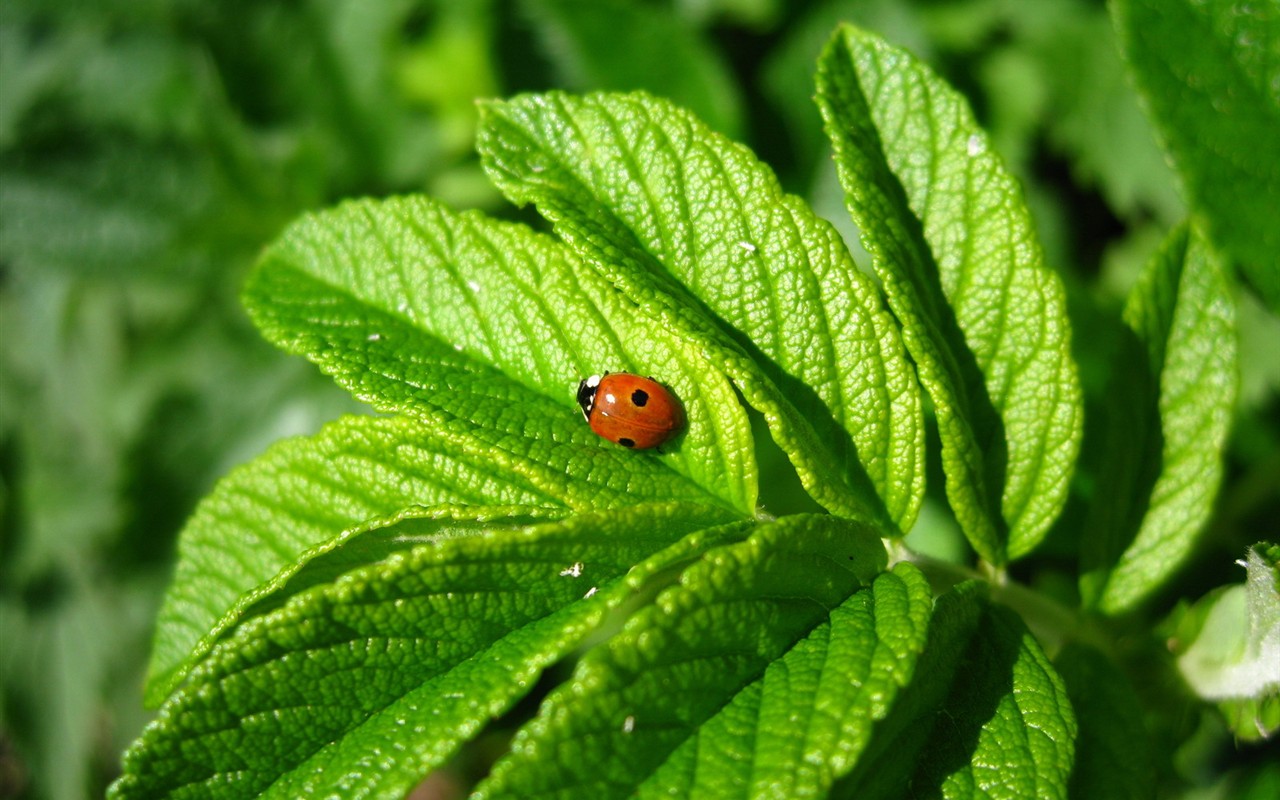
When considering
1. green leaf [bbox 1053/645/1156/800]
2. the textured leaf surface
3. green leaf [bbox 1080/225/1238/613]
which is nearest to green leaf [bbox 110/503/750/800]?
the textured leaf surface

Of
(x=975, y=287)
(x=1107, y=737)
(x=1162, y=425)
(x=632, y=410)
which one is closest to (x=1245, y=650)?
(x=1107, y=737)

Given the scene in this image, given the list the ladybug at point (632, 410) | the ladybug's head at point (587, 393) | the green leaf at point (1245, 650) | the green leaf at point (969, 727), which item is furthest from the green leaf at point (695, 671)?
the green leaf at point (1245, 650)

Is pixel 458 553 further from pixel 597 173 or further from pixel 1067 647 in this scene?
pixel 1067 647

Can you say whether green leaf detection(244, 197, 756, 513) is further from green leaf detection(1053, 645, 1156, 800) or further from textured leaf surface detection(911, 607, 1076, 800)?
green leaf detection(1053, 645, 1156, 800)

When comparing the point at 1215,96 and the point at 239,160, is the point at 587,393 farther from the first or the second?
the point at 239,160

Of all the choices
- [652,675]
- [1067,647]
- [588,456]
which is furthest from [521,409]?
[1067,647]

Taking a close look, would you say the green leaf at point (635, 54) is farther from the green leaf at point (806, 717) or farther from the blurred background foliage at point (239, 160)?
the green leaf at point (806, 717)
